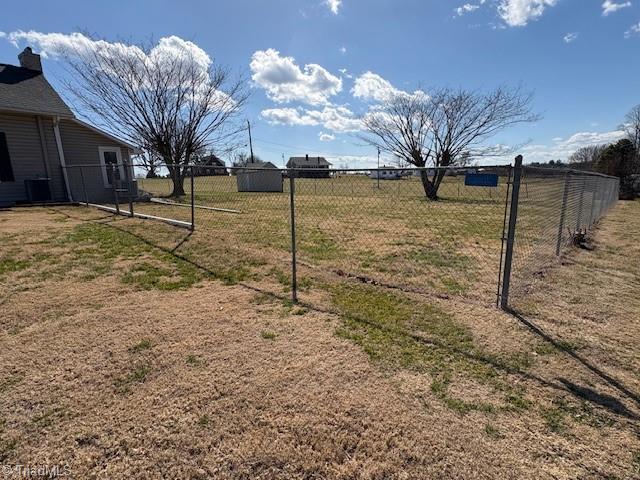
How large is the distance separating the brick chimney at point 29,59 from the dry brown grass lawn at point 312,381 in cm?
1459

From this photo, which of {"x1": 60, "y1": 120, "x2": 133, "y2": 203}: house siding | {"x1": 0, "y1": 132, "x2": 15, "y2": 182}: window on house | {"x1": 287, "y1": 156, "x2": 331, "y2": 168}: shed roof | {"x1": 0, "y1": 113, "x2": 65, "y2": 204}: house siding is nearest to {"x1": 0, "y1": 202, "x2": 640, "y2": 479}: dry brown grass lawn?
{"x1": 0, "y1": 113, "x2": 65, "y2": 204}: house siding

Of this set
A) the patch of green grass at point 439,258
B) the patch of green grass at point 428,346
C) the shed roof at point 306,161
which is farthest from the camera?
the shed roof at point 306,161

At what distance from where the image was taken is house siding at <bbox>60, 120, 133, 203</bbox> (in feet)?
41.8

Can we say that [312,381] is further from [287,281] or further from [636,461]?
[287,281]

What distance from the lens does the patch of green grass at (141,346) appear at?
9.09 ft

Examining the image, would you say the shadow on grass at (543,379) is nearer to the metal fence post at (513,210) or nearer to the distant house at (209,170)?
the metal fence post at (513,210)

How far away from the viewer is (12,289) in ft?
13.1

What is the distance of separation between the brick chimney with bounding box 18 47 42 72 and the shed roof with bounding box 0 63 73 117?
10.8 inches

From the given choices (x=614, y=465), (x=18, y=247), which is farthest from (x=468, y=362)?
(x=18, y=247)

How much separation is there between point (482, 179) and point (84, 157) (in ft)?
50.5

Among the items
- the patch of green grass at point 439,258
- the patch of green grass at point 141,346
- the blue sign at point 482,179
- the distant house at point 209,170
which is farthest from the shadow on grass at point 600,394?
the distant house at point 209,170

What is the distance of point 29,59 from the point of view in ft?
44.9

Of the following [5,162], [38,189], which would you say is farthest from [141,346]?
[5,162]

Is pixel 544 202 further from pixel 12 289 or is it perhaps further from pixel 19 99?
pixel 19 99
